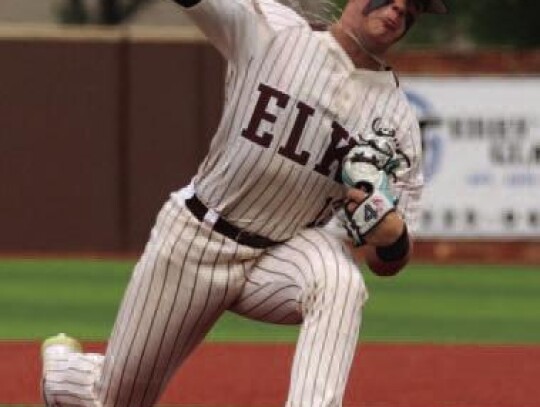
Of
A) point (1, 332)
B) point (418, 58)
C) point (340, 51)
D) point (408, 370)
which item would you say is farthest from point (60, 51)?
point (340, 51)

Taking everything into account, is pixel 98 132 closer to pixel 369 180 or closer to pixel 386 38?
pixel 386 38

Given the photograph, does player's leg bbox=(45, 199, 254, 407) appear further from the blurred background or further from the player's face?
the blurred background

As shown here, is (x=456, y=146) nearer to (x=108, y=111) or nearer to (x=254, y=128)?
(x=108, y=111)

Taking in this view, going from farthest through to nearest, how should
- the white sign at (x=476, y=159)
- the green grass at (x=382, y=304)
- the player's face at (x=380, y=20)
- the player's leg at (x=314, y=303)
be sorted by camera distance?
the white sign at (x=476, y=159)
the green grass at (x=382, y=304)
the player's face at (x=380, y=20)
the player's leg at (x=314, y=303)

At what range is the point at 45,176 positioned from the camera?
18297 mm

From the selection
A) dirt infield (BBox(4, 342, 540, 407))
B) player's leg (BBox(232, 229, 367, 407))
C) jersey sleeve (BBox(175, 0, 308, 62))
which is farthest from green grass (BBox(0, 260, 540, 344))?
jersey sleeve (BBox(175, 0, 308, 62))

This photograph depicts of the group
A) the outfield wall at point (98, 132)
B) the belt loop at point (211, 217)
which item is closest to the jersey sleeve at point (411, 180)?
the belt loop at point (211, 217)

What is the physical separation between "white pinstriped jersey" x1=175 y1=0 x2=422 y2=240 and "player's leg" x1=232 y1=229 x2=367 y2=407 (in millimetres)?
122

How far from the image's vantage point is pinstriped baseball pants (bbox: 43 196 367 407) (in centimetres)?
540

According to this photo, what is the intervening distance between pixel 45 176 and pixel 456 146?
3.96 m

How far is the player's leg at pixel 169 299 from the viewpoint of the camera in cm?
558

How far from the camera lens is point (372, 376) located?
9.06m

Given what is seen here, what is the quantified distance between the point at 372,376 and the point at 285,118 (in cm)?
383

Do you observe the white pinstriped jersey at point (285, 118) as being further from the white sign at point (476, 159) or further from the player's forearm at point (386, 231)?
the white sign at point (476, 159)
